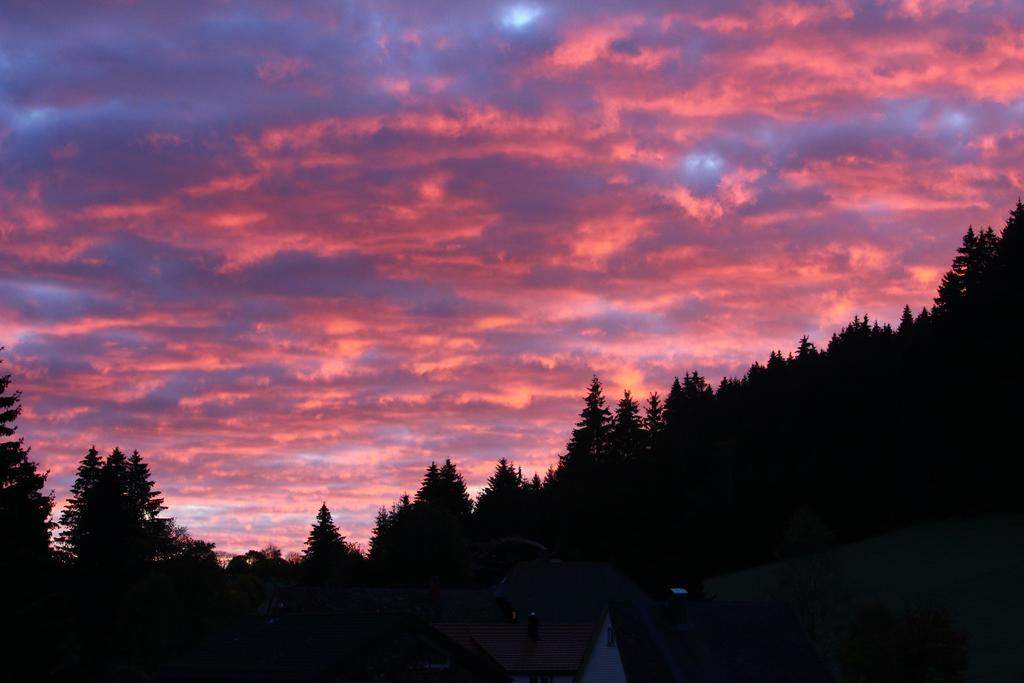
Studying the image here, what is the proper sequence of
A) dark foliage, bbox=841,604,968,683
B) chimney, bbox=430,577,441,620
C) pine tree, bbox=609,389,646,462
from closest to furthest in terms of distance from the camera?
dark foliage, bbox=841,604,968,683, chimney, bbox=430,577,441,620, pine tree, bbox=609,389,646,462

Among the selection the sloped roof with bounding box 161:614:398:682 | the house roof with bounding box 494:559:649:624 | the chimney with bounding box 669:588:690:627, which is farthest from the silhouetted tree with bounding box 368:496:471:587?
the sloped roof with bounding box 161:614:398:682

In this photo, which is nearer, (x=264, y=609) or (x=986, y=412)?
(x=264, y=609)

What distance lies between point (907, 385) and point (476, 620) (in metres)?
74.9

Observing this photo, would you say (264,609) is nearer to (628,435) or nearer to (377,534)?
(377,534)

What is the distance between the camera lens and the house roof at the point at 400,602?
81.0 metres

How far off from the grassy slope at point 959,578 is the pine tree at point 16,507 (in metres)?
49.4

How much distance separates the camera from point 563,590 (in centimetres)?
9000

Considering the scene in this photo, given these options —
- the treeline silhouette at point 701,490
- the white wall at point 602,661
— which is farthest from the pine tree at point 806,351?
the white wall at point 602,661

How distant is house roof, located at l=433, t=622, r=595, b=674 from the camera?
6931cm

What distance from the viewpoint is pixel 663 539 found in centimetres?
12550

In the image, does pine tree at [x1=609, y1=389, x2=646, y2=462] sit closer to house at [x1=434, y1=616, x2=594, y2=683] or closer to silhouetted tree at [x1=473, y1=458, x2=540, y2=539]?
silhouetted tree at [x1=473, y1=458, x2=540, y2=539]

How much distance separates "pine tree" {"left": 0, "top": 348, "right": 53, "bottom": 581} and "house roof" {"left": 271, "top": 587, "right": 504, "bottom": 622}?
103ft

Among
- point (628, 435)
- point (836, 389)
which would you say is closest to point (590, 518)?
point (628, 435)

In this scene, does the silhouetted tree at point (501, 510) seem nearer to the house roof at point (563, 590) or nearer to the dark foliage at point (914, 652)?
the house roof at point (563, 590)
